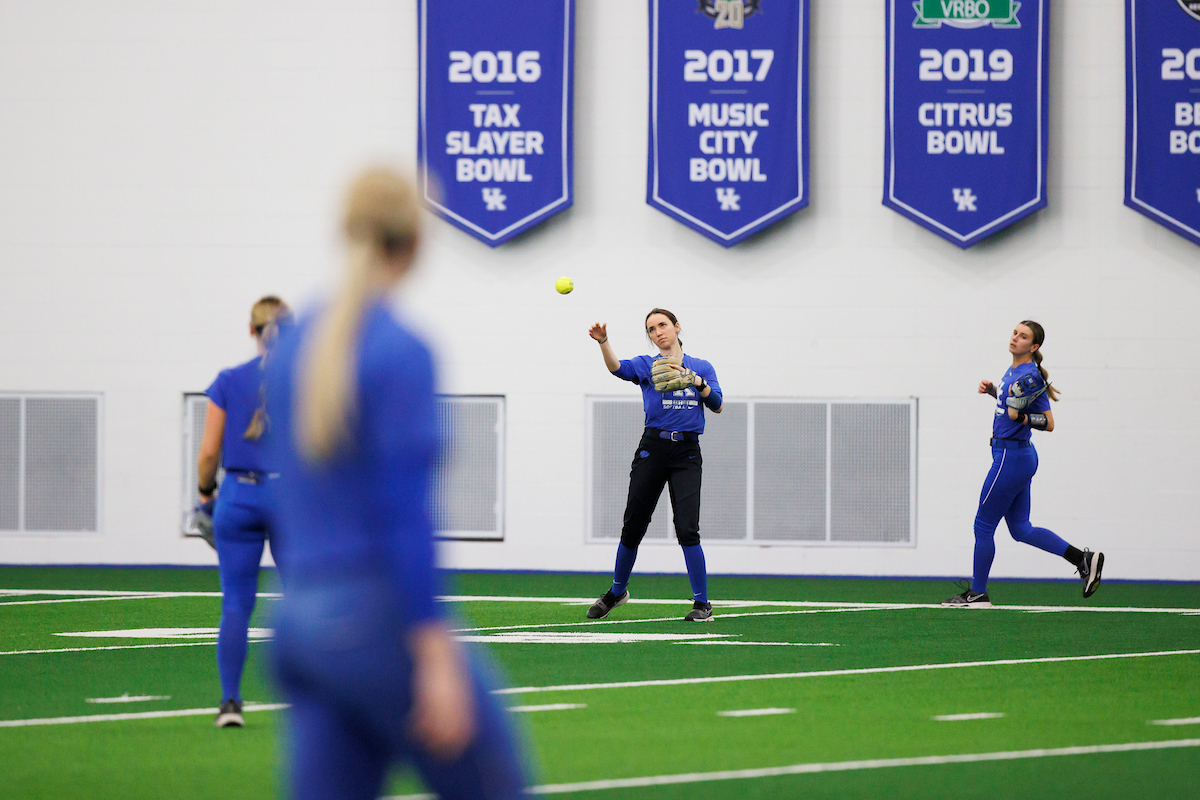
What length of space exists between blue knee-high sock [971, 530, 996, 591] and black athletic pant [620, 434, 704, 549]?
2.58 meters

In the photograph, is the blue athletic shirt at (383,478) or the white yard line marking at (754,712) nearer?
the blue athletic shirt at (383,478)

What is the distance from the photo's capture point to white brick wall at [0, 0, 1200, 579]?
1803 centimetres

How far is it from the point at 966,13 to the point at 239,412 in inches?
499

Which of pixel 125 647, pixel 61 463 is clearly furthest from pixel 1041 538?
pixel 61 463

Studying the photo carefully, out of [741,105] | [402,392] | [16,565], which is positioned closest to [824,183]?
[741,105]

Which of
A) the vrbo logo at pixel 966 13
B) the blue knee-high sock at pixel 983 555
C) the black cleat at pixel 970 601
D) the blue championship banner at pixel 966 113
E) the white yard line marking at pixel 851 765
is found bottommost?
the black cleat at pixel 970 601

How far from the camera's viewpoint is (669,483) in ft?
40.1

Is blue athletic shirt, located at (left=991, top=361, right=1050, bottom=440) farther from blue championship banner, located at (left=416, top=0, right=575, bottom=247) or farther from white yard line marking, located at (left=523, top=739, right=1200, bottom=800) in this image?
blue championship banner, located at (left=416, top=0, right=575, bottom=247)

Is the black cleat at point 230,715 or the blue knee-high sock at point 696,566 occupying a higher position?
the blue knee-high sock at point 696,566

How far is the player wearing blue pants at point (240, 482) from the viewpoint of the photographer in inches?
287

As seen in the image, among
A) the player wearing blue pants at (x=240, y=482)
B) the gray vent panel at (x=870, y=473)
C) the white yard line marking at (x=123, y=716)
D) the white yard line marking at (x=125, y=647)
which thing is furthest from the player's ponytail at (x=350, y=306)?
the gray vent panel at (x=870, y=473)

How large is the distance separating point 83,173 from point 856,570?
9.97 m

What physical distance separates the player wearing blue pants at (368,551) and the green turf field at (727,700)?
3155mm

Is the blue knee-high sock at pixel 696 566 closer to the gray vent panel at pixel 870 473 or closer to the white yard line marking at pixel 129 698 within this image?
the white yard line marking at pixel 129 698
